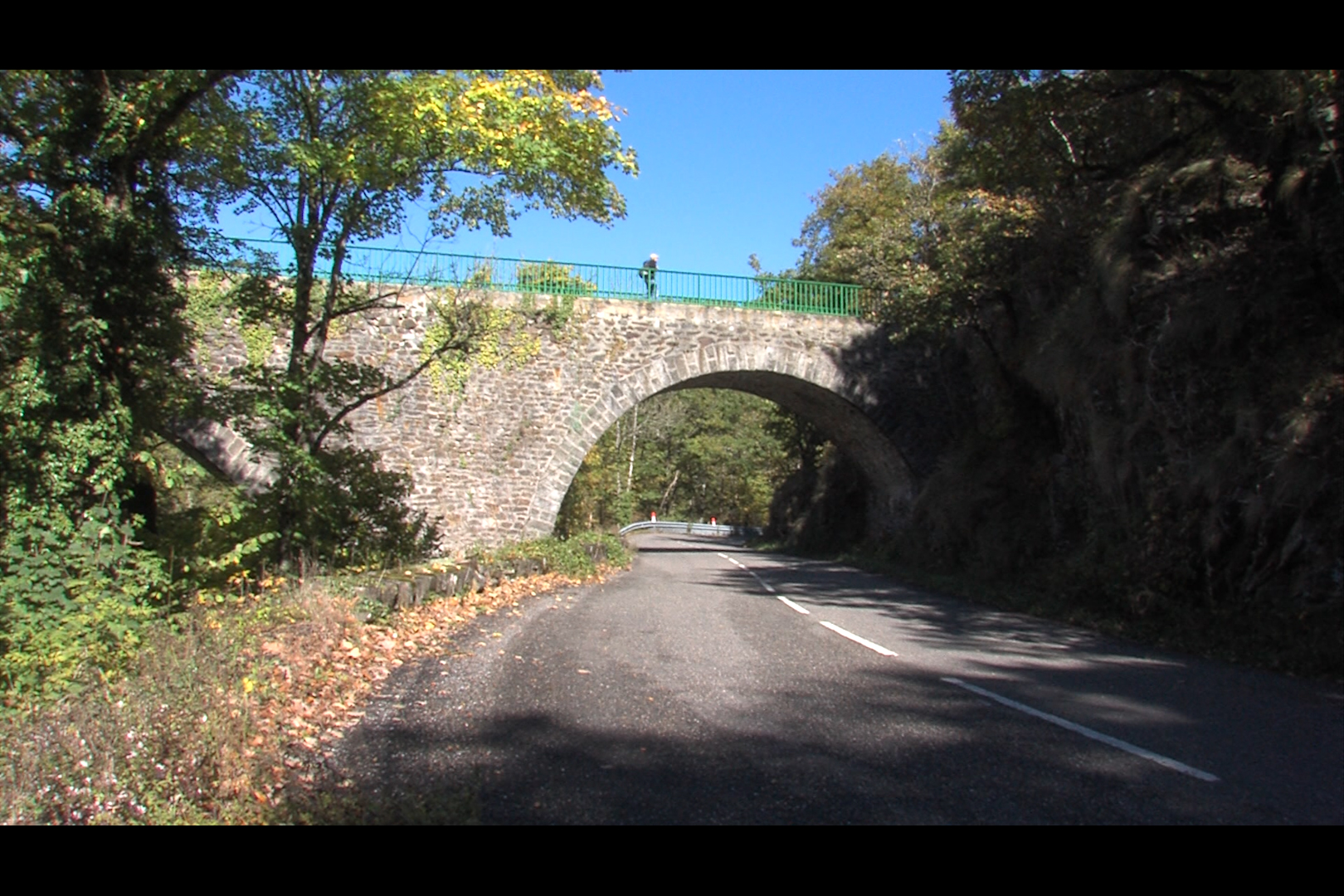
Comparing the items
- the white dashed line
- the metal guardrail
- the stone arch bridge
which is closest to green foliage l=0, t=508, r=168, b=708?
the white dashed line

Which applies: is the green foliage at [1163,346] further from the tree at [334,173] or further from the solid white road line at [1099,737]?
the tree at [334,173]

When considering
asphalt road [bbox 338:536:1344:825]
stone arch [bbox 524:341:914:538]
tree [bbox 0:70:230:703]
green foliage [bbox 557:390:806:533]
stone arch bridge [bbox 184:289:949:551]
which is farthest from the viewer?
green foliage [bbox 557:390:806:533]

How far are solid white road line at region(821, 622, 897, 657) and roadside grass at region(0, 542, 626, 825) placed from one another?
4.25 meters

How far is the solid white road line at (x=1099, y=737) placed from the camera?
4.63 m

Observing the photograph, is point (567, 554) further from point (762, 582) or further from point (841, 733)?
point (841, 733)

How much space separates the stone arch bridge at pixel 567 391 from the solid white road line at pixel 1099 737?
14.7 m

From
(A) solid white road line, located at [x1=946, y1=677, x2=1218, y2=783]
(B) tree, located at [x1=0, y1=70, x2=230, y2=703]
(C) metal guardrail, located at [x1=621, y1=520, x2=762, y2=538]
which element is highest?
(B) tree, located at [x1=0, y1=70, x2=230, y2=703]

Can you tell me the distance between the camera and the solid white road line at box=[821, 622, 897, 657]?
27.8 ft

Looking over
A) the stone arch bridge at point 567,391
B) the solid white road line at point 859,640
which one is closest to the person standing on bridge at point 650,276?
the stone arch bridge at point 567,391

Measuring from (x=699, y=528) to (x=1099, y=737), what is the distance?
51.1m

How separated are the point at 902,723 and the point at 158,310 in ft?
25.2

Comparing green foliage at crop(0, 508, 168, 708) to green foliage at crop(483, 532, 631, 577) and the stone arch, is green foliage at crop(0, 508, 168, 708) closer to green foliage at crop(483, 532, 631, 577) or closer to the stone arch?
green foliage at crop(483, 532, 631, 577)

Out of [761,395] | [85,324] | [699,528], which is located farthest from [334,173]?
[699,528]

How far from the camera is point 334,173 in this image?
10109 mm
